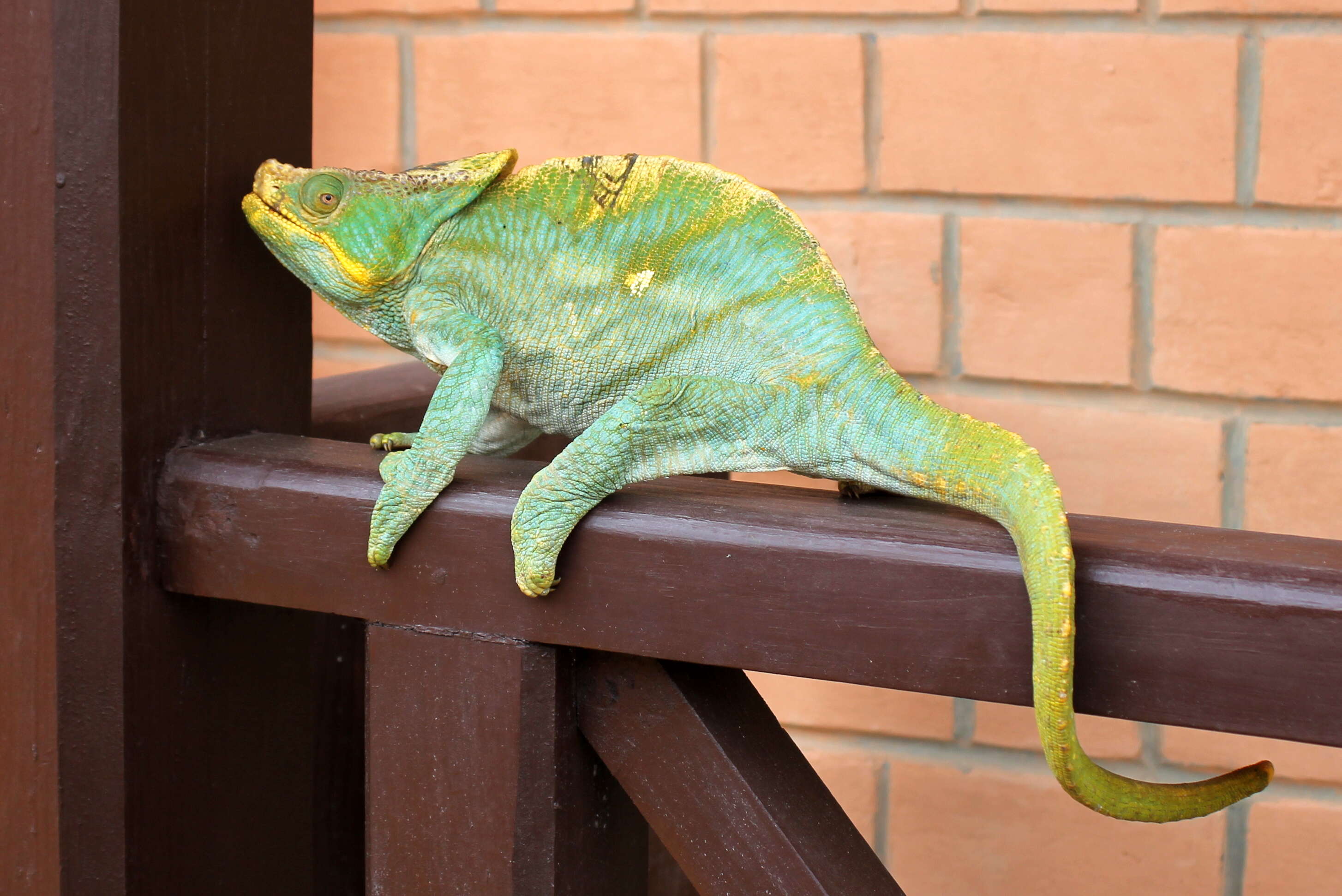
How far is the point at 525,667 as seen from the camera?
72 centimetres

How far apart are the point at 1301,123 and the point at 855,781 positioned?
922 millimetres

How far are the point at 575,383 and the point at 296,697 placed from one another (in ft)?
0.97

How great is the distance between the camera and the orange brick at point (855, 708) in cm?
167

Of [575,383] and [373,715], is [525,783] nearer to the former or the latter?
[373,715]

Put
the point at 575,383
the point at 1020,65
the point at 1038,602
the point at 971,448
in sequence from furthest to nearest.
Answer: the point at 1020,65
the point at 575,383
the point at 971,448
the point at 1038,602

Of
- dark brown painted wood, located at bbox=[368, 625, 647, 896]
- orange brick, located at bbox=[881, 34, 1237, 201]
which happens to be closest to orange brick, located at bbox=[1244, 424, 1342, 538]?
orange brick, located at bbox=[881, 34, 1237, 201]

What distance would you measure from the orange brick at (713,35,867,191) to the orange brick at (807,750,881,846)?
0.71 meters

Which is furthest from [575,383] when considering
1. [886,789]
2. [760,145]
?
[886,789]

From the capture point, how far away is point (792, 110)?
1.60 m

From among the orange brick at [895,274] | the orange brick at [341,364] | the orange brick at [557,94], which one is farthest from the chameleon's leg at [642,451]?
the orange brick at [341,364]

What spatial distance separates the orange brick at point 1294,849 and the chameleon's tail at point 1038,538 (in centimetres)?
102

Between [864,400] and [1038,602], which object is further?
[864,400]

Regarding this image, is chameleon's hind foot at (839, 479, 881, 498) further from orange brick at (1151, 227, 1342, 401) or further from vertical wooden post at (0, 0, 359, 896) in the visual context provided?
orange brick at (1151, 227, 1342, 401)

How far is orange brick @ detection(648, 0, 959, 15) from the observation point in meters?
1.53
